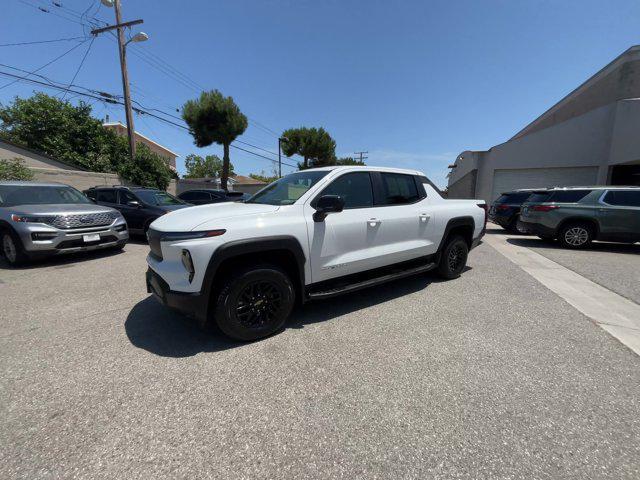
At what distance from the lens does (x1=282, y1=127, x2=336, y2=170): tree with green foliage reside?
34.8 meters

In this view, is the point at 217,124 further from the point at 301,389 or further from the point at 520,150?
the point at 301,389

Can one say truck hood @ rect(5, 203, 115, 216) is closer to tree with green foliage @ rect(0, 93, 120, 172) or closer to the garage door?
tree with green foliage @ rect(0, 93, 120, 172)

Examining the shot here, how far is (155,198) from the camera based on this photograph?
805 centimetres

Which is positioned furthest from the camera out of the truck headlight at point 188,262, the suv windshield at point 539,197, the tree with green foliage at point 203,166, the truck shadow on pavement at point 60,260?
the tree with green foliage at point 203,166

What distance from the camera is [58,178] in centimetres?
1233

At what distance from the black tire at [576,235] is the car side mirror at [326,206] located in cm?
793

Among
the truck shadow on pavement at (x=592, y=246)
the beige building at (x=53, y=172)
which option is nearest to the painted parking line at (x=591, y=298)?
the truck shadow on pavement at (x=592, y=246)

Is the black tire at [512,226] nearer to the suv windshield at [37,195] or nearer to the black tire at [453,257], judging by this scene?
the black tire at [453,257]

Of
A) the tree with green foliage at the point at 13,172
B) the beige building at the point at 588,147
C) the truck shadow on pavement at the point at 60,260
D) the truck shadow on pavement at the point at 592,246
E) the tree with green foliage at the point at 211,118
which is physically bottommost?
the truck shadow on pavement at the point at 592,246

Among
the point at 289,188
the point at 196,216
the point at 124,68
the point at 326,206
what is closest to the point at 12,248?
the point at 196,216

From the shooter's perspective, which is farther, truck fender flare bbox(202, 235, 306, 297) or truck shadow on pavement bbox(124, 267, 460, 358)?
truck shadow on pavement bbox(124, 267, 460, 358)

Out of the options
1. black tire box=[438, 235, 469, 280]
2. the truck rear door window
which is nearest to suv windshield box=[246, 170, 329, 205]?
the truck rear door window

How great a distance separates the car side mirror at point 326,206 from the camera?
2.85 metres

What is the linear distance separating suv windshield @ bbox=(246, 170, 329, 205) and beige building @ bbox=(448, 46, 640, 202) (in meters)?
17.1
